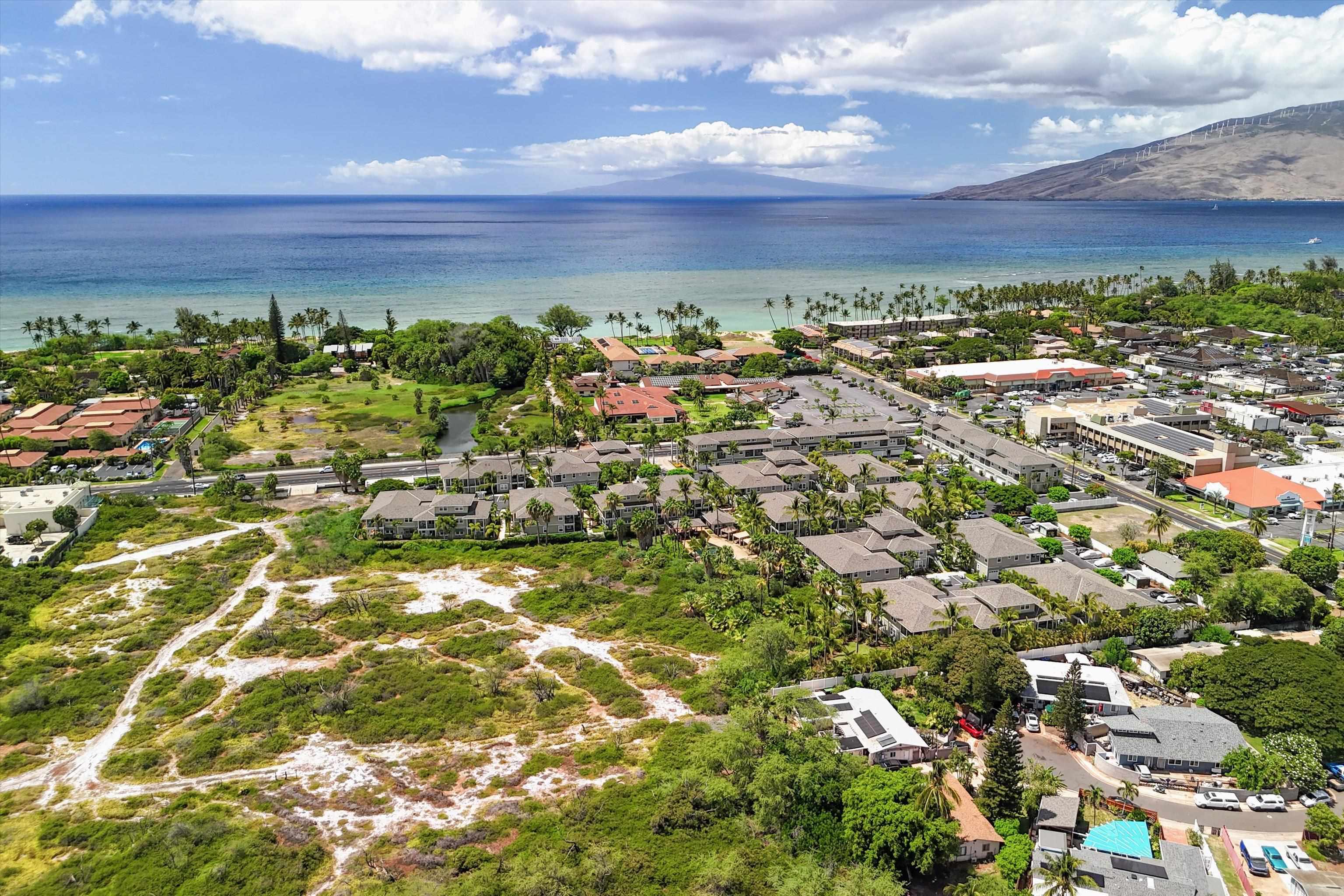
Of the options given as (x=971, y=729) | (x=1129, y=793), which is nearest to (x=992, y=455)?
(x=971, y=729)

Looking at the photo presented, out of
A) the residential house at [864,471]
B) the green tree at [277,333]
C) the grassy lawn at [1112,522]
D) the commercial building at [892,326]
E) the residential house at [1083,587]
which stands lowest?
the grassy lawn at [1112,522]

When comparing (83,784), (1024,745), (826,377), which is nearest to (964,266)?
(826,377)

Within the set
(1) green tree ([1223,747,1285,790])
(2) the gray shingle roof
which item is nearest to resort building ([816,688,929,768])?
(2) the gray shingle roof

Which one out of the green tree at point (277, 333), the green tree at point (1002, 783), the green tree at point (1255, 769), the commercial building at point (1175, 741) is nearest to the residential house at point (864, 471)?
the commercial building at point (1175, 741)

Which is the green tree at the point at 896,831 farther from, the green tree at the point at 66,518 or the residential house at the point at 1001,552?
the green tree at the point at 66,518

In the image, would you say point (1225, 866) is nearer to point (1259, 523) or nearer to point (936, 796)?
point (936, 796)

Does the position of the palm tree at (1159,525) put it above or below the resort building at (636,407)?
below

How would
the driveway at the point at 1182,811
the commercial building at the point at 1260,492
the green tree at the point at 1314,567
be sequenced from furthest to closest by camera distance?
the commercial building at the point at 1260,492 < the green tree at the point at 1314,567 < the driveway at the point at 1182,811
